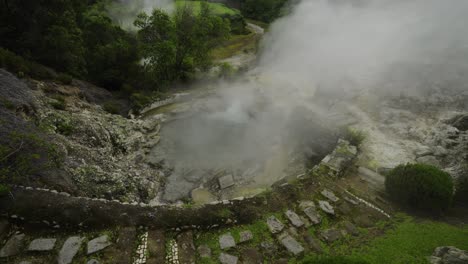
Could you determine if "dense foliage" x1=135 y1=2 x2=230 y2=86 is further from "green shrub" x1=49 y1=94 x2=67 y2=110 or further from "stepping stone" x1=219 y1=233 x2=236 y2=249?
"stepping stone" x1=219 y1=233 x2=236 y2=249

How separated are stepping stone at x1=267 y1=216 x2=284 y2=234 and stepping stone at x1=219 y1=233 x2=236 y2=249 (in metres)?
1.17

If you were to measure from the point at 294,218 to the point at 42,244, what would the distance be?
6551 mm

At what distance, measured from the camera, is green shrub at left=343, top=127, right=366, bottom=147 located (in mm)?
12165

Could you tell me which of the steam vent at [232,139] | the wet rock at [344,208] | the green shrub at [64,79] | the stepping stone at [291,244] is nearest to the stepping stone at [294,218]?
the steam vent at [232,139]

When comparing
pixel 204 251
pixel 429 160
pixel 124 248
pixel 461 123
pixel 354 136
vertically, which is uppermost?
pixel 354 136

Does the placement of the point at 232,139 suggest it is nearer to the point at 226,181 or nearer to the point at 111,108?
the point at 226,181

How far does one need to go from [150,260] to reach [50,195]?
325 centimetres

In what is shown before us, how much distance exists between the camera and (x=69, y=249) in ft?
21.0

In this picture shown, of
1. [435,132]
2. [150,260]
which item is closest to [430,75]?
[435,132]

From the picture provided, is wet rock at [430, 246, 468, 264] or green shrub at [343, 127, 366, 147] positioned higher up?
green shrub at [343, 127, 366, 147]

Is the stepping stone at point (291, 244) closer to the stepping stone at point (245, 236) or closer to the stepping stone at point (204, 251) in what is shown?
the stepping stone at point (245, 236)

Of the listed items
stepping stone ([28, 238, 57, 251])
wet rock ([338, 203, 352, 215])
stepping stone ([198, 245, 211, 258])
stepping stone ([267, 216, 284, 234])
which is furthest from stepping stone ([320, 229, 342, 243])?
stepping stone ([28, 238, 57, 251])

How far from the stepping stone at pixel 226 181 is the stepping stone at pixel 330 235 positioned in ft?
13.6

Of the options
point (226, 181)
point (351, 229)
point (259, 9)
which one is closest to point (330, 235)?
point (351, 229)
